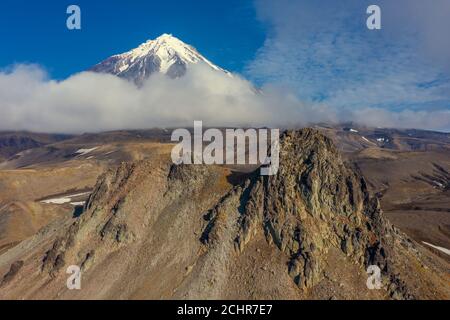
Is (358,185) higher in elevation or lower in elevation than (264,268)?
higher

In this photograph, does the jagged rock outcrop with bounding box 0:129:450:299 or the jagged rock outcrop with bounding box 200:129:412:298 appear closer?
the jagged rock outcrop with bounding box 0:129:450:299

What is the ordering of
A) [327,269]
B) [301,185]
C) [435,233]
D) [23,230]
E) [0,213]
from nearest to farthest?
[327,269], [301,185], [435,233], [23,230], [0,213]

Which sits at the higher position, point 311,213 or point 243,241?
point 311,213

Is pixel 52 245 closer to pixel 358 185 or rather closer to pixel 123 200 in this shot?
pixel 123 200

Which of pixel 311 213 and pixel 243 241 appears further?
pixel 311 213

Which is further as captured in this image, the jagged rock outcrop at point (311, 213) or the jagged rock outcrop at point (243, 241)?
the jagged rock outcrop at point (311, 213)

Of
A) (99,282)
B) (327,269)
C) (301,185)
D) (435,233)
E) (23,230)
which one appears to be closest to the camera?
(327,269)
